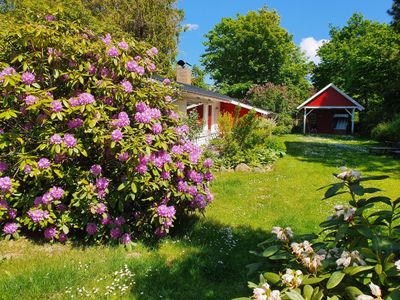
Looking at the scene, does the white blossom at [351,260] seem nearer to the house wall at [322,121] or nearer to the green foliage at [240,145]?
the green foliage at [240,145]

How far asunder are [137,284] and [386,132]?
2269cm

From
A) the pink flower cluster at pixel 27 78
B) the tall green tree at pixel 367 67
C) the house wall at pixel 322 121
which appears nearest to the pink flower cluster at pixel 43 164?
the pink flower cluster at pixel 27 78

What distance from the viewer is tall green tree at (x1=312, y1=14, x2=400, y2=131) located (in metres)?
27.8

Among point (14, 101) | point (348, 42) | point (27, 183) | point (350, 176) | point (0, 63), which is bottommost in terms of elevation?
point (27, 183)

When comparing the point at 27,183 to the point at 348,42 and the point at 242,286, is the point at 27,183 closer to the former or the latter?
the point at 242,286

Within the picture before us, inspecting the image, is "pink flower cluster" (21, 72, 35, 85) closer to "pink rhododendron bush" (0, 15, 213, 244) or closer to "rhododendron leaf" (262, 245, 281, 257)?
"pink rhododendron bush" (0, 15, 213, 244)

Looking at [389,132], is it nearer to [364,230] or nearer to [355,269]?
[364,230]

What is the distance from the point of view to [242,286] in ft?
12.4

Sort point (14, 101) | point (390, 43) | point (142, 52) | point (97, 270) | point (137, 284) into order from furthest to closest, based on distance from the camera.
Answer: point (390, 43), point (142, 52), point (14, 101), point (97, 270), point (137, 284)

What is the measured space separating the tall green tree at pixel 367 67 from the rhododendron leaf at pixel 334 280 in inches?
995

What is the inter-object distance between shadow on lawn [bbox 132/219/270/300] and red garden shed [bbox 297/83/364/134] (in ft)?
97.4

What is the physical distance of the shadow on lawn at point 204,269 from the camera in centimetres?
365

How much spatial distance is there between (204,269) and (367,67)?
32.5 metres

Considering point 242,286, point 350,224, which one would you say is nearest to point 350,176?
point 350,224
